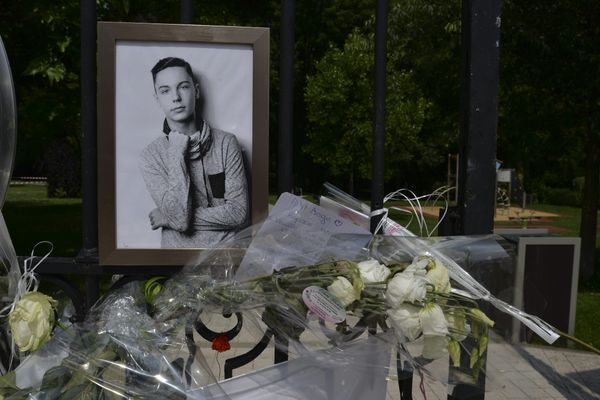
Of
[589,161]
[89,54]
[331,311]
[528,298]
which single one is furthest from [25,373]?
[589,161]

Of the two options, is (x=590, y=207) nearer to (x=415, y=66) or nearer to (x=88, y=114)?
(x=415, y=66)

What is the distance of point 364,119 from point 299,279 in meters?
17.5

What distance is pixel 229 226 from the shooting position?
72.9 inches

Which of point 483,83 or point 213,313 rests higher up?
point 483,83

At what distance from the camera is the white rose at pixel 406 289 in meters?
1.39

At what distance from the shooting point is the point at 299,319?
1511 mm

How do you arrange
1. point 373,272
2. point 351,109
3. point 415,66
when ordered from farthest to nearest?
1. point 351,109
2. point 415,66
3. point 373,272

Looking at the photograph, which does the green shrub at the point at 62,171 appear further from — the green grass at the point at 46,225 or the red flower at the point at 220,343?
the red flower at the point at 220,343

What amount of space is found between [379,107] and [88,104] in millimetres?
892

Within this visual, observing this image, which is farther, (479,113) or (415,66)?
(415,66)

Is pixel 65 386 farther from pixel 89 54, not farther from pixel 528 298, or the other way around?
pixel 528 298

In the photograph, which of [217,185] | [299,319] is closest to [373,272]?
[299,319]

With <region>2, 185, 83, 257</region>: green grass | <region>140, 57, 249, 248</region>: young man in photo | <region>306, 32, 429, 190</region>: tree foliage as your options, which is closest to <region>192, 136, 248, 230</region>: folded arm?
<region>140, 57, 249, 248</region>: young man in photo

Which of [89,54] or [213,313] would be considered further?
[89,54]
